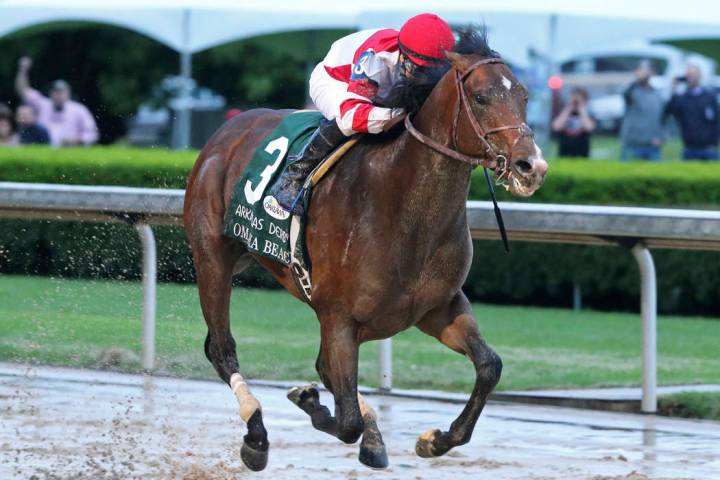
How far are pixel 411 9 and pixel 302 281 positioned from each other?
10181mm

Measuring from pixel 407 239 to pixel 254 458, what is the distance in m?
1.16

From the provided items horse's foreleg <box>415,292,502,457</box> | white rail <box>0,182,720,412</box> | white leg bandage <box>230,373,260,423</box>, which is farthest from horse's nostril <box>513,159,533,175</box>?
white rail <box>0,182,720,412</box>

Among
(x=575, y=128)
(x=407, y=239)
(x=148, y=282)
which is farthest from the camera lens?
(x=575, y=128)

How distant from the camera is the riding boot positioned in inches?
235

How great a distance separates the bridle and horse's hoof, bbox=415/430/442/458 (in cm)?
115

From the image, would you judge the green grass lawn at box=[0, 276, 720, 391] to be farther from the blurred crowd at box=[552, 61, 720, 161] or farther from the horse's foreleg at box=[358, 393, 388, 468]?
the blurred crowd at box=[552, 61, 720, 161]

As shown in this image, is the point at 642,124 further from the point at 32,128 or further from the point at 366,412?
the point at 366,412

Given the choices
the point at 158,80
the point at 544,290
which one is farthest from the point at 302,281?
the point at 158,80

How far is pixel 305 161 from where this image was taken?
6043 mm

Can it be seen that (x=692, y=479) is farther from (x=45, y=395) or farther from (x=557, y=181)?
(x=557, y=181)

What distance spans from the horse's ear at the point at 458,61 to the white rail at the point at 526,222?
2.64 m

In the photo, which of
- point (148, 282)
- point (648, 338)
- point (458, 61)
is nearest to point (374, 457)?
point (458, 61)

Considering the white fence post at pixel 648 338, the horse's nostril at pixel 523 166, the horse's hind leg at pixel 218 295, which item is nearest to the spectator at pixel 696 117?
the white fence post at pixel 648 338

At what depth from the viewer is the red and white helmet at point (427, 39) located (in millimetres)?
5546
